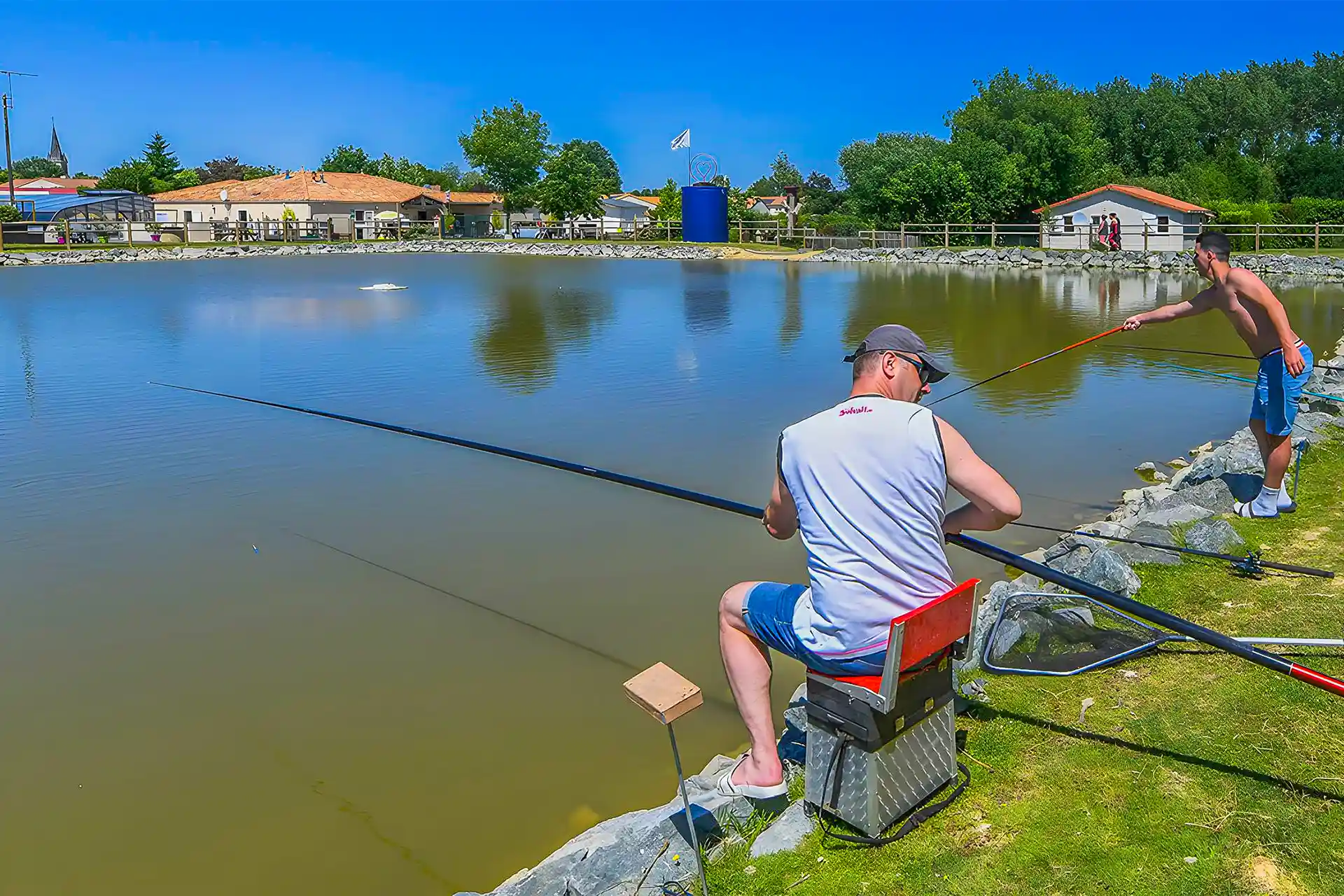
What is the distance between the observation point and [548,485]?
922 centimetres

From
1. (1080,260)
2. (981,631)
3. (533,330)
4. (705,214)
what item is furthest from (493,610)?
(705,214)

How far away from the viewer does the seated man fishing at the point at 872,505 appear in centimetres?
333

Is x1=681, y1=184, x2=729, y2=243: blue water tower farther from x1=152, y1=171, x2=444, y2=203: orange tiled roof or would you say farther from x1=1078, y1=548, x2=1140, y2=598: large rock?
x1=1078, y1=548, x2=1140, y2=598: large rock

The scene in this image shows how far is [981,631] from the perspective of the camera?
515 centimetres

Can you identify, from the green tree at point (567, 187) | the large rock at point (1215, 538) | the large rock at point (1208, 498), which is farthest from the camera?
the green tree at point (567, 187)

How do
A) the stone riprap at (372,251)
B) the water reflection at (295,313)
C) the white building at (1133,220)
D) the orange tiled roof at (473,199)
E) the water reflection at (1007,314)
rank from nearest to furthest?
the water reflection at (1007,314), the water reflection at (295,313), the white building at (1133,220), the stone riprap at (372,251), the orange tiled roof at (473,199)

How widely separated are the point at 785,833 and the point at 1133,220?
4545 cm

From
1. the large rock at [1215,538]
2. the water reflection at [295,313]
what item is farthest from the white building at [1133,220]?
the large rock at [1215,538]

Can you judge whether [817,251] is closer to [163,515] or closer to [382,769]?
[163,515]

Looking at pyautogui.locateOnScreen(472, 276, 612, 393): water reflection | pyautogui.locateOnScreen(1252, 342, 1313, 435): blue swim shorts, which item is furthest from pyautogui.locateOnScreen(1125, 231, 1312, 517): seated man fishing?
pyautogui.locateOnScreen(472, 276, 612, 393): water reflection

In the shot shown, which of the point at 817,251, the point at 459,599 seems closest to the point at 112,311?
the point at 459,599

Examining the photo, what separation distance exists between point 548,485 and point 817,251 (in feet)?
135

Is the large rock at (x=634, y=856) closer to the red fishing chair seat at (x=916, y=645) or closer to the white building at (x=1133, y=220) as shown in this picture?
the red fishing chair seat at (x=916, y=645)

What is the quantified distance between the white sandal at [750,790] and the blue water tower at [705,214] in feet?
173
